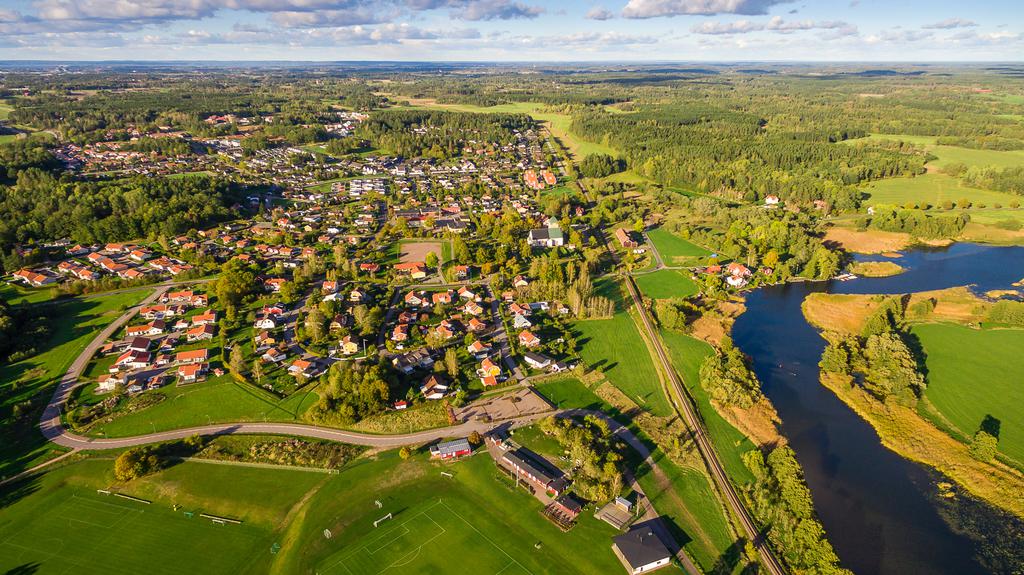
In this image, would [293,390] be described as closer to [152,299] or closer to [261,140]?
[152,299]

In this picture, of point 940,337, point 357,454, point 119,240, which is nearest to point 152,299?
point 119,240

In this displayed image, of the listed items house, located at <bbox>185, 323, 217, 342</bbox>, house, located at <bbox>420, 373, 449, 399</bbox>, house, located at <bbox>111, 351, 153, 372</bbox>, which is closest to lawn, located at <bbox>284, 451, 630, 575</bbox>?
house, located at <bbox>420, 373, 449, 399</bbox>

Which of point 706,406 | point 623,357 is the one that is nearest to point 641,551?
point 706,406

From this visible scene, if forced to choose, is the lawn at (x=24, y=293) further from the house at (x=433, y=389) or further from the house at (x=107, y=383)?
the house at (x=433, y=389)

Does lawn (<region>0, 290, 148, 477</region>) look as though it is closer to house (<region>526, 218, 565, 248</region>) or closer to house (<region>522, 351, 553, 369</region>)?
house (<region>522, 351, 553, 369</region>)

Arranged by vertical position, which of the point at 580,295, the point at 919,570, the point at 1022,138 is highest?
the point at 1022,138
